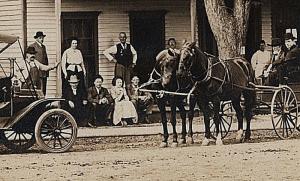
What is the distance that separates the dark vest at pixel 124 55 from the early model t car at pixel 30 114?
654 cm

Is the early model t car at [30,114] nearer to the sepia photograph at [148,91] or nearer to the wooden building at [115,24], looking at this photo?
the sepia photograph at [148,91]

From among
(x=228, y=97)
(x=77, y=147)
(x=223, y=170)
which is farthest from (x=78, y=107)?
(x=223, y=170)

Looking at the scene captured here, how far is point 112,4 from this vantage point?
77.7ft

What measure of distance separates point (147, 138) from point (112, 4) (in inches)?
256

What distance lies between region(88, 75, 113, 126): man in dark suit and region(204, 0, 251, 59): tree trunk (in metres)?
3.14

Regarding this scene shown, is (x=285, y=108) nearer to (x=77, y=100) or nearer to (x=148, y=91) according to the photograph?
(x=148, y=91)

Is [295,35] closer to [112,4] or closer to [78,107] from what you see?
[112,4]

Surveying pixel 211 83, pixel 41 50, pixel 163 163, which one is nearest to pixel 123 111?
pixel 41 50

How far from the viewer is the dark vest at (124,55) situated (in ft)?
72.6

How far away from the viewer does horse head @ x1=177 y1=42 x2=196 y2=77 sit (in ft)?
50.7

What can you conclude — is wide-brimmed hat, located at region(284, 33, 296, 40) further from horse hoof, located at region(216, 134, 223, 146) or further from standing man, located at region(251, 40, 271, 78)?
horse hoof, located at region(216, 134, 223, 146)

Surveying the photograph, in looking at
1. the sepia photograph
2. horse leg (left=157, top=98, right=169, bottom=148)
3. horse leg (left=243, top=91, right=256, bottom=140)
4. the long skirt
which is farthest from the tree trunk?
horse leg (left=157, top=98, right=169, bottom=148)

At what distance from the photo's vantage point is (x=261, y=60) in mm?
23125

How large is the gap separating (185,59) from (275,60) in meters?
7.47
